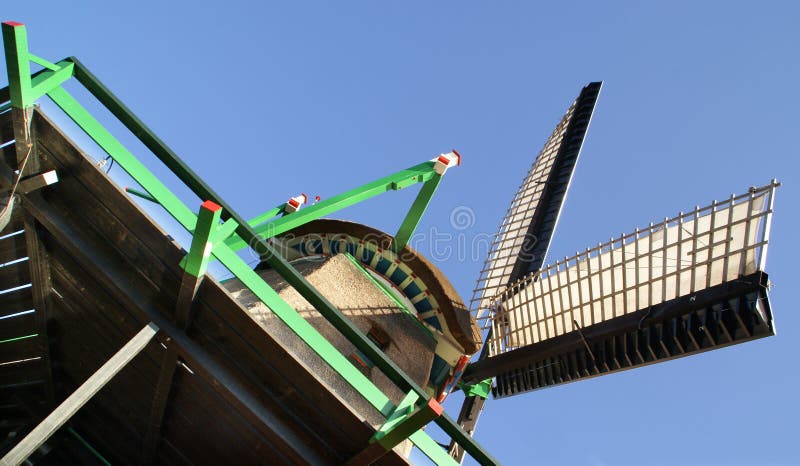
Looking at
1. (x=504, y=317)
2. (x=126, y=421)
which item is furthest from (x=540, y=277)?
(x=126, y=421)

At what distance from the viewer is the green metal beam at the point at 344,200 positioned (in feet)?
29.1

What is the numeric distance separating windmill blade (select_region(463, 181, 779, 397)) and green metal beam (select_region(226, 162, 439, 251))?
9.83ft

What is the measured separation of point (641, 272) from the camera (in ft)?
32.3

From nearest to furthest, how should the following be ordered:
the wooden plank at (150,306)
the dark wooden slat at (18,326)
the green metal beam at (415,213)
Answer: the wooden plank at (150,306) → the dark wooden slat at (18,326) → the green metal beam at (415,213)

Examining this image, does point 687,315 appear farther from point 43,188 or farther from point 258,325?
point 43,188

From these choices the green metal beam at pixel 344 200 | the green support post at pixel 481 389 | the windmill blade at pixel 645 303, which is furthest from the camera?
the green support post at pixel 481 389

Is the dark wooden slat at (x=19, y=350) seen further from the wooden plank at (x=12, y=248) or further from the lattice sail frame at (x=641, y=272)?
the lattice sail frame at (x=641, y=272)

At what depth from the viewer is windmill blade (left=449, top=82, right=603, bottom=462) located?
1511 centimetres

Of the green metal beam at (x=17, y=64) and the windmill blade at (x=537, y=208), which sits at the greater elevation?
the windmill blade at (x=537, y=208)

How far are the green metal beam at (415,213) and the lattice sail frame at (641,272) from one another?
2.65 metres

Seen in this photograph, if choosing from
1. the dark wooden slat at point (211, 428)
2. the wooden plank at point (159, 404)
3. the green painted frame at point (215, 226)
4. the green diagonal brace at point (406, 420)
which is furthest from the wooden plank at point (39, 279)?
the green diagonal brace at point (406, 420)

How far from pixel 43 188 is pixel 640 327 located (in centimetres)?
750

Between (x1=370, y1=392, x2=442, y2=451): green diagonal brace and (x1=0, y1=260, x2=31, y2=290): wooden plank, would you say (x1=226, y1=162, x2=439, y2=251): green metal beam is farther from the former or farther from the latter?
(x1=370, y1=392, x2=442, y2=451): green diagonal brace

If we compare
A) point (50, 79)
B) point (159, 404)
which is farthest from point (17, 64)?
point (159, 404)
